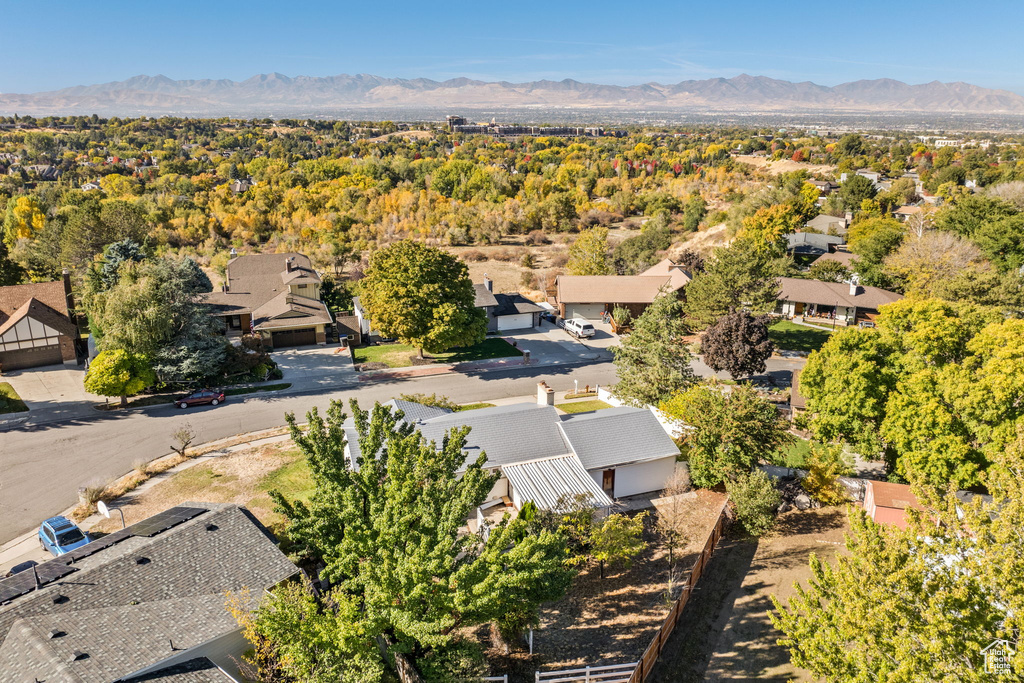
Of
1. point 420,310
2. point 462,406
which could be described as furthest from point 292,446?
point 420,310

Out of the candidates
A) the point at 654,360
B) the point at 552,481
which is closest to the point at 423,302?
the point at 654,360

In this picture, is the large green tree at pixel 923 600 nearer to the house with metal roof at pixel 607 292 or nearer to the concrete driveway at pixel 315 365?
the concrete driveway at pixel 315 365

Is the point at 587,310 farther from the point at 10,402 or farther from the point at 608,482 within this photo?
the point at 10,402

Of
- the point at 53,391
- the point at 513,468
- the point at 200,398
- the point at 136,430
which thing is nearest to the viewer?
the point at 513,468

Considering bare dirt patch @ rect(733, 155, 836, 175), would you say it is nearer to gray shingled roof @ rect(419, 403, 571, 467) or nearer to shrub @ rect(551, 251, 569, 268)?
shrub @ rect(551, 251, 569, 268)

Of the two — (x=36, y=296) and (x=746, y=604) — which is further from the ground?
(x=36, y=296)

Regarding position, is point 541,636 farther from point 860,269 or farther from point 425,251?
point 860,269
